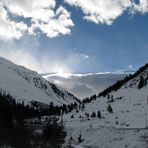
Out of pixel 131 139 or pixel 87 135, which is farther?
pixel 87 135

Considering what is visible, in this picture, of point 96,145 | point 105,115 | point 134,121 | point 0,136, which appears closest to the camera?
point 0,136

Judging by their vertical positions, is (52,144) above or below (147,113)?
below

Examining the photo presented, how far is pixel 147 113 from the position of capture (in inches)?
6284

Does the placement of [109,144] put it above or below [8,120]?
below

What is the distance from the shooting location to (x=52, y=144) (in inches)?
3410

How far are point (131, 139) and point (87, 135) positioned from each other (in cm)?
2908

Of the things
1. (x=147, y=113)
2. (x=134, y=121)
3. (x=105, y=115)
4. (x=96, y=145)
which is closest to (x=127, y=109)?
(x=105, y=115)

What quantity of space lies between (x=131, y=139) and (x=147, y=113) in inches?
2766

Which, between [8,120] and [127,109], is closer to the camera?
[8,120]

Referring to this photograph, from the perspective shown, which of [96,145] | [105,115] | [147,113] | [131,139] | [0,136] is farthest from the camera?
[105,115]

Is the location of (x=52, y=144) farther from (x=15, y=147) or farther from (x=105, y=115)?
(x=105, y=115)

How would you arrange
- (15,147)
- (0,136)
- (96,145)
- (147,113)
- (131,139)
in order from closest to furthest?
(15,147)
(0,136)
(131,139)
(96,145)
(147,113)

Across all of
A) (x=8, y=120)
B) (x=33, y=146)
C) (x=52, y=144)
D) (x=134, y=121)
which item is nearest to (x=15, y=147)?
(x=33, y=146)

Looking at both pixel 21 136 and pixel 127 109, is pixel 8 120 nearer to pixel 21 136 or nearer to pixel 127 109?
pixel 21 136
